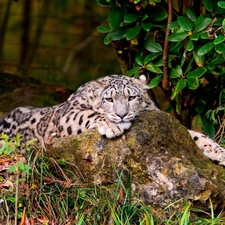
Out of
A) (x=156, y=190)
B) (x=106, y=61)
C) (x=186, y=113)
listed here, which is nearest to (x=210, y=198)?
(x=156, y=190)

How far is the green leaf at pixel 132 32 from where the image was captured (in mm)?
6117

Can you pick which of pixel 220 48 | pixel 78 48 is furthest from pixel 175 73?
pixel 78 48

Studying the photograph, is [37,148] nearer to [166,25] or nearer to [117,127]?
[117,127]

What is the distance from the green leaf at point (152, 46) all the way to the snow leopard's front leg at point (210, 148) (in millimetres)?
761

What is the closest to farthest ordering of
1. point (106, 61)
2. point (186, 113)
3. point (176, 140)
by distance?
point (176, 140)
point (186, 113)
point (106, 61)

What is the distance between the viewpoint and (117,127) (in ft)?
17.6

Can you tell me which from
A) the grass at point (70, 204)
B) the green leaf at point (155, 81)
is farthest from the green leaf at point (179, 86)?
the grass at point (70, 204)

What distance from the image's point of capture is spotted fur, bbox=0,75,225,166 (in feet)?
18.2

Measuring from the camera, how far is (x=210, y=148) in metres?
5.94

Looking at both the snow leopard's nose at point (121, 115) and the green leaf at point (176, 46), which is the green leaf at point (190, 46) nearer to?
the green leaf at point (176, 46)

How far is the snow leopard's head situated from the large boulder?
0.18 meters

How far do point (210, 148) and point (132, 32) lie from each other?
Answer: 1.09 m

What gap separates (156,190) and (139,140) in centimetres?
37

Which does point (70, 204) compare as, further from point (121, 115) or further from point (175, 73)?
point (175, 73)
